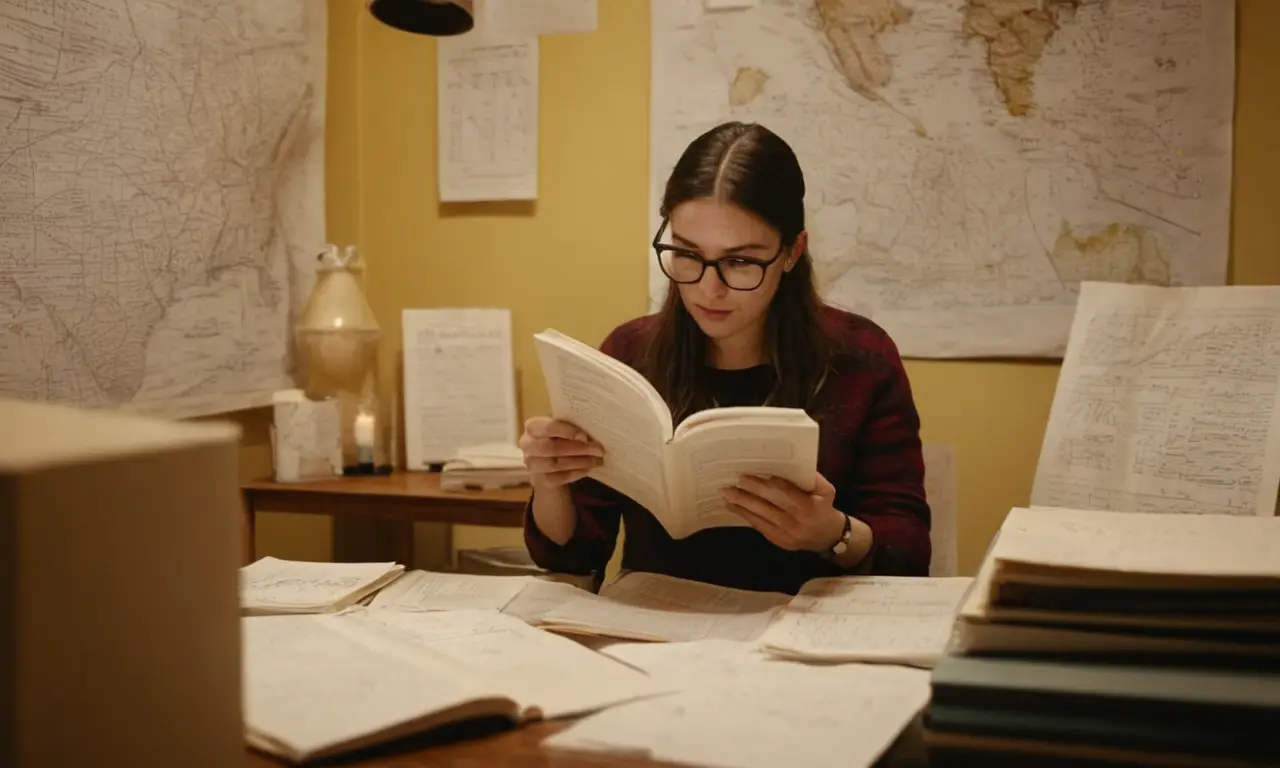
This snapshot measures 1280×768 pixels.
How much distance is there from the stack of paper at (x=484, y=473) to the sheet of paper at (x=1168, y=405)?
3.34ft

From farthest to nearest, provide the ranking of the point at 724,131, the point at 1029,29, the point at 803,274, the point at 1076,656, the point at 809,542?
1. the point at 1029,29
2. the point at 803,274
3. the point at 724,131
4. the point at 809,542
5. the point at 1076,656

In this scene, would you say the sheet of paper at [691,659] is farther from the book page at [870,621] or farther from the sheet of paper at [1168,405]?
the sheet of paper at [1168,405]

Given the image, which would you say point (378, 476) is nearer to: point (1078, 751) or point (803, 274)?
point (803, 274)

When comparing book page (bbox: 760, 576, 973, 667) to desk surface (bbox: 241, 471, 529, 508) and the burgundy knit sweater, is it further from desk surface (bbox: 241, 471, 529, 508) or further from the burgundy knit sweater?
desk surface (bbox: 241, 471, 529, 508)

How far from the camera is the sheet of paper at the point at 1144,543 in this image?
2.49ft

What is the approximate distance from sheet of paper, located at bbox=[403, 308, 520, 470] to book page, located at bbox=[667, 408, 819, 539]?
4.18 ft

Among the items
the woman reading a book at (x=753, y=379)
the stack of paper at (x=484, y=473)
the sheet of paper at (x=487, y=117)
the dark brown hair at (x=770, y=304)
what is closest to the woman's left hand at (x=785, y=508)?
the woman reading a book at (x=753, y=379)

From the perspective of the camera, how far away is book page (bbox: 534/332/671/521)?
3.95ft

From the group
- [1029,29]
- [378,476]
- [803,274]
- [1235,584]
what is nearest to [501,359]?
[378,476]

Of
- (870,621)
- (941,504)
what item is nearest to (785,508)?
(870,621)

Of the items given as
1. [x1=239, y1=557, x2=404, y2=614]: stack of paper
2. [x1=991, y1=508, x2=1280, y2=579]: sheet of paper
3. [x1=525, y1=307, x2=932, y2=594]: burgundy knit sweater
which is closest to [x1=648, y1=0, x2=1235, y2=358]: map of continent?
[x1=525, y1=307, x2=932, y2=594]: burgundy knit sweater

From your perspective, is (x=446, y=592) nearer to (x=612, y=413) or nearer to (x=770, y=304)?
(x=612, y=413)

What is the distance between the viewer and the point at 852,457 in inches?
62.2

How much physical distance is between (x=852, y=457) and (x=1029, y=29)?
113cm
